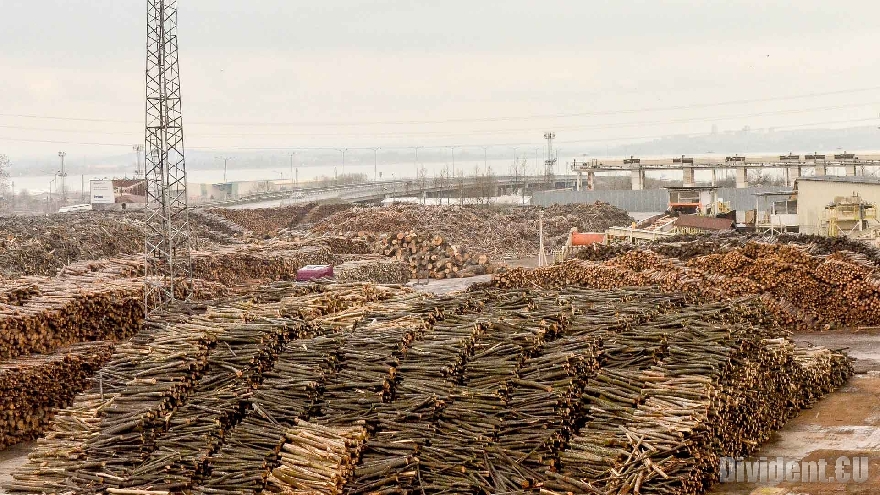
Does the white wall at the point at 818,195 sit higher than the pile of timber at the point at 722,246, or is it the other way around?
the white wall at the point at 818,195

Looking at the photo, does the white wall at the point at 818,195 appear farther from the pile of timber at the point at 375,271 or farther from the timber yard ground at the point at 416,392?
the pile of timber at the point at 375,271

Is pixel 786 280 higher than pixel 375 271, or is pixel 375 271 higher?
pixel 786 280

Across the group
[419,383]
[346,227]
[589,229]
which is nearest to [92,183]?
[346,227]

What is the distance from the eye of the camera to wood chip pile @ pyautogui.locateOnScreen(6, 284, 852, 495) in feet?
53.6

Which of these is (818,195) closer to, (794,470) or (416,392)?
(794,470)

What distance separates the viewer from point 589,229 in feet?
218

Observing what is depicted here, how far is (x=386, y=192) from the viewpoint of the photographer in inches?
4843

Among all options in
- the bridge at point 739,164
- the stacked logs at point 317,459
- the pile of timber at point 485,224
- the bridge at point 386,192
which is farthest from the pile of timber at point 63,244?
the bridge at point 739,164

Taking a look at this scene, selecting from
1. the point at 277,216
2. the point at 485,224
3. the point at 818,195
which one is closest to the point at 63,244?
the point at 485,224

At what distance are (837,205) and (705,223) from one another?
739 cm

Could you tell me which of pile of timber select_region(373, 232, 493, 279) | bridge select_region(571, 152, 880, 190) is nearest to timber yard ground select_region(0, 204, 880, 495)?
pile of timber select_region(373, 232, 493, 279)

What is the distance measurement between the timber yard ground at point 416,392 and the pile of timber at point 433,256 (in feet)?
66.0

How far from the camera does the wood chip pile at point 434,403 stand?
16344 millimetres

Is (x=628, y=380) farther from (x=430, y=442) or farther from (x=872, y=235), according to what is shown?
(x=872, y=235)
